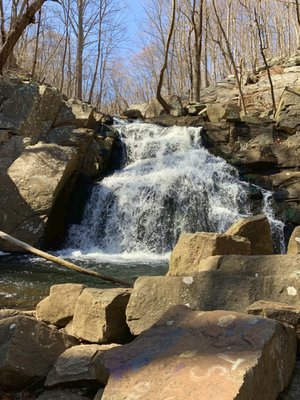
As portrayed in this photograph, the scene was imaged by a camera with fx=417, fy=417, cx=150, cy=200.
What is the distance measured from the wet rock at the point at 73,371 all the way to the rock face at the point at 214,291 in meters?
0.38

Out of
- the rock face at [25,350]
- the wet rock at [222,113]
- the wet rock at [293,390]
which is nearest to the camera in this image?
the wet rock at [293,390]

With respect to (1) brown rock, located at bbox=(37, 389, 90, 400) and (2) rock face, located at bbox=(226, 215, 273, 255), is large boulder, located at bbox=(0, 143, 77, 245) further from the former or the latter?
(1) brown rock, located at bbox=(37, 389, 90, 400)

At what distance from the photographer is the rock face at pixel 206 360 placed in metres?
1.71

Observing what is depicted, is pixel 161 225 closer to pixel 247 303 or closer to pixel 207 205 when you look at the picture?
pixel 207 205

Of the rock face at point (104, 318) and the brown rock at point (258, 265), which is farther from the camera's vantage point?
the rock face at point (104, 318)

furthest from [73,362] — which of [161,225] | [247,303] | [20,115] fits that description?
[20,115]

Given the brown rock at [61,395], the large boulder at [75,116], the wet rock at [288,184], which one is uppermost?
the large boulder at [75,116]

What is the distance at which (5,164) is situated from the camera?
10039mm

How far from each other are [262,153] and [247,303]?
9996mm

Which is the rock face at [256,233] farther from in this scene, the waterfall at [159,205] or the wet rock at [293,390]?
the waterfall at [159,205]

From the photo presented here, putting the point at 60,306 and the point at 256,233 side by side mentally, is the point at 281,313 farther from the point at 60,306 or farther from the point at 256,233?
the point at 256,233

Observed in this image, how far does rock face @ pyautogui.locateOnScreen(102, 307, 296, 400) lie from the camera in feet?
5.62

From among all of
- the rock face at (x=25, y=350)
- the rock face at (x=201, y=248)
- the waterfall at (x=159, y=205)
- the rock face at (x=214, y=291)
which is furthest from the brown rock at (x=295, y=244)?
the waterfall at (x=159, y=205)

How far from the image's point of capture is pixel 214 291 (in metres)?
2.81
